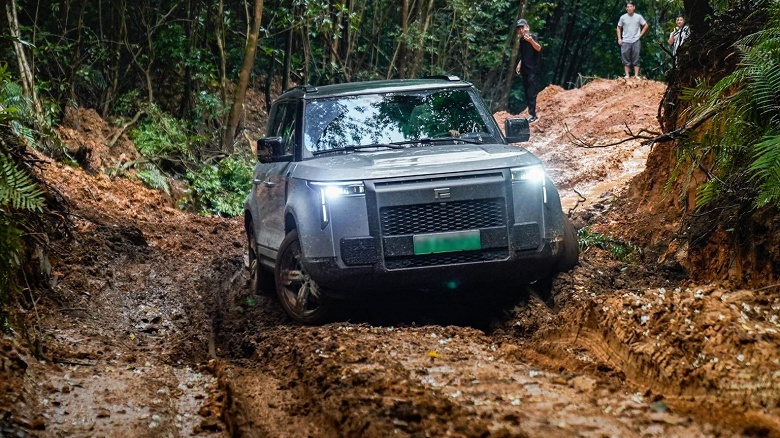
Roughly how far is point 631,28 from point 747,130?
2040 centimetres

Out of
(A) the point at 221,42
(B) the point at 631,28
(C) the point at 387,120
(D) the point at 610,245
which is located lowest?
(D) the point at 610,245

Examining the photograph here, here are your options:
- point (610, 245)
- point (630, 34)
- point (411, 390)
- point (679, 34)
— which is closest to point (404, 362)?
point (411, 390)

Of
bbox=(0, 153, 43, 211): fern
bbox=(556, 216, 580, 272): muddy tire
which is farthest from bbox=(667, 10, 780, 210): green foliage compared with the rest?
bbox=(0, 153, 43, 211): fern

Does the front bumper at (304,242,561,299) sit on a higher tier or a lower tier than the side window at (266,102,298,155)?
lower

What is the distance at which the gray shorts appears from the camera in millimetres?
26875

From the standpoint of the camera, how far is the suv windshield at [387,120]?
857 centimetres

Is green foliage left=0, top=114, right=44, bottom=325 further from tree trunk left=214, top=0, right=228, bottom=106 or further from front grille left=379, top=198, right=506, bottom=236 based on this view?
tree trunk left=214, top=0, right=228, bottom=106

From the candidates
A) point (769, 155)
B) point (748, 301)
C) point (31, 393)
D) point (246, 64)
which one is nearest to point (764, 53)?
point (769, 155)

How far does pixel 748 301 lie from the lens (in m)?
5.88

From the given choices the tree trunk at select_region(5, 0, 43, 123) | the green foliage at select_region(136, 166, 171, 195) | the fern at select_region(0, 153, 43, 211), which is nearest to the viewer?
the fern at select_region(0, 153, 43, 211)

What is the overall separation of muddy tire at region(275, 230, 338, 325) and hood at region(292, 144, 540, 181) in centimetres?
59

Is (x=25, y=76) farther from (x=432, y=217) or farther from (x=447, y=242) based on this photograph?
(x=447, y=242)

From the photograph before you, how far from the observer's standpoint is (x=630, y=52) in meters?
27.1

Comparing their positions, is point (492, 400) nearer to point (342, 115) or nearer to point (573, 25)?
point (342, 115)
